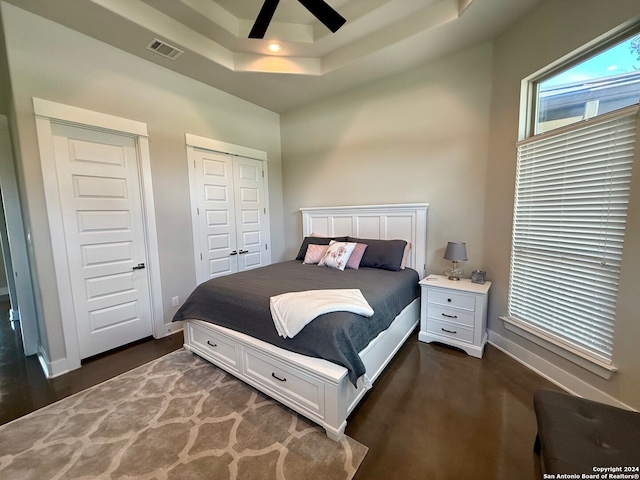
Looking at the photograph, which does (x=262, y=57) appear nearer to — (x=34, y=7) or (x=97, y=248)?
(x=34, y=7)

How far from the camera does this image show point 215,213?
3.50m

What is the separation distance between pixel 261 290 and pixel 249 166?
95.1 inches

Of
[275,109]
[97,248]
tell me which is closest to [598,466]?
[97,248]

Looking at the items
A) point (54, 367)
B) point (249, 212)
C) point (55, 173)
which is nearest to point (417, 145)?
point (249, 212)

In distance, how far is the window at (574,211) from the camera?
1.67m

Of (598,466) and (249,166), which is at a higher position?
(249,166)

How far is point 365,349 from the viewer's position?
1.80m

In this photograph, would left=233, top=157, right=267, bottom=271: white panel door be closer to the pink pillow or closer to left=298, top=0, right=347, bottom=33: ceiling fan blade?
the pink pillow

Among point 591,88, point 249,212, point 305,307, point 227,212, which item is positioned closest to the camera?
point 305,307

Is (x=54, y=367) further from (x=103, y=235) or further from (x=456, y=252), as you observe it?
(x=456, y=252)

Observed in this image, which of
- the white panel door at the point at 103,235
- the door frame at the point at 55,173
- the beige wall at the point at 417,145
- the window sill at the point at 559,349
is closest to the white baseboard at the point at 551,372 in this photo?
the window sill at the point at 559,349

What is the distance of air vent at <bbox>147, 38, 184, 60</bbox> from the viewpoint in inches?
98.3

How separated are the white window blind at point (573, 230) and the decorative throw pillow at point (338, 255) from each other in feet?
5.34

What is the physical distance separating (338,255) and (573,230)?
2.04m
